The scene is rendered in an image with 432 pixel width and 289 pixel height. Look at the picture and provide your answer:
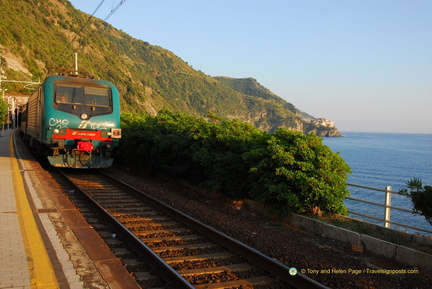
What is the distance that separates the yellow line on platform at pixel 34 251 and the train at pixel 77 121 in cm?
495

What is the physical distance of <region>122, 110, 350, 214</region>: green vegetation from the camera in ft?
27.9

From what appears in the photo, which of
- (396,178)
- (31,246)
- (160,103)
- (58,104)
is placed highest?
(160,103)

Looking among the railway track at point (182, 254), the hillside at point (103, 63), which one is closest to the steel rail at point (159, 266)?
the railway track at point (182, 254)

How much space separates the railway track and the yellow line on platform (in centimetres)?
108

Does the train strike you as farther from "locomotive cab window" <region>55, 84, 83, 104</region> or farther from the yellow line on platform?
the yellow line on platform

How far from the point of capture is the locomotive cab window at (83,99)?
13891 millimetres

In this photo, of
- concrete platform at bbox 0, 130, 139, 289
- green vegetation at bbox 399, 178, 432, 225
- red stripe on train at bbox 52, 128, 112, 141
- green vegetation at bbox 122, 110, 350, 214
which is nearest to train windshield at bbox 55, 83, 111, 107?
red stripe on train at bbox 52, 128, 112, 141

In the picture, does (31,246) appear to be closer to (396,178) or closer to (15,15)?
(396,178)

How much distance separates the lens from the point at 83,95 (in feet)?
47.1

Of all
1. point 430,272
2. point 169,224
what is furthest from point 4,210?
point 430,272

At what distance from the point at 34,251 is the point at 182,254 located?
7.01ft

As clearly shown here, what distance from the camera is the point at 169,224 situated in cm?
787

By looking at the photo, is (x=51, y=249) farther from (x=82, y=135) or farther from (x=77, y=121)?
(x=77, y=121)

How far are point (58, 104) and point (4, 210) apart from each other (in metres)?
6.55
